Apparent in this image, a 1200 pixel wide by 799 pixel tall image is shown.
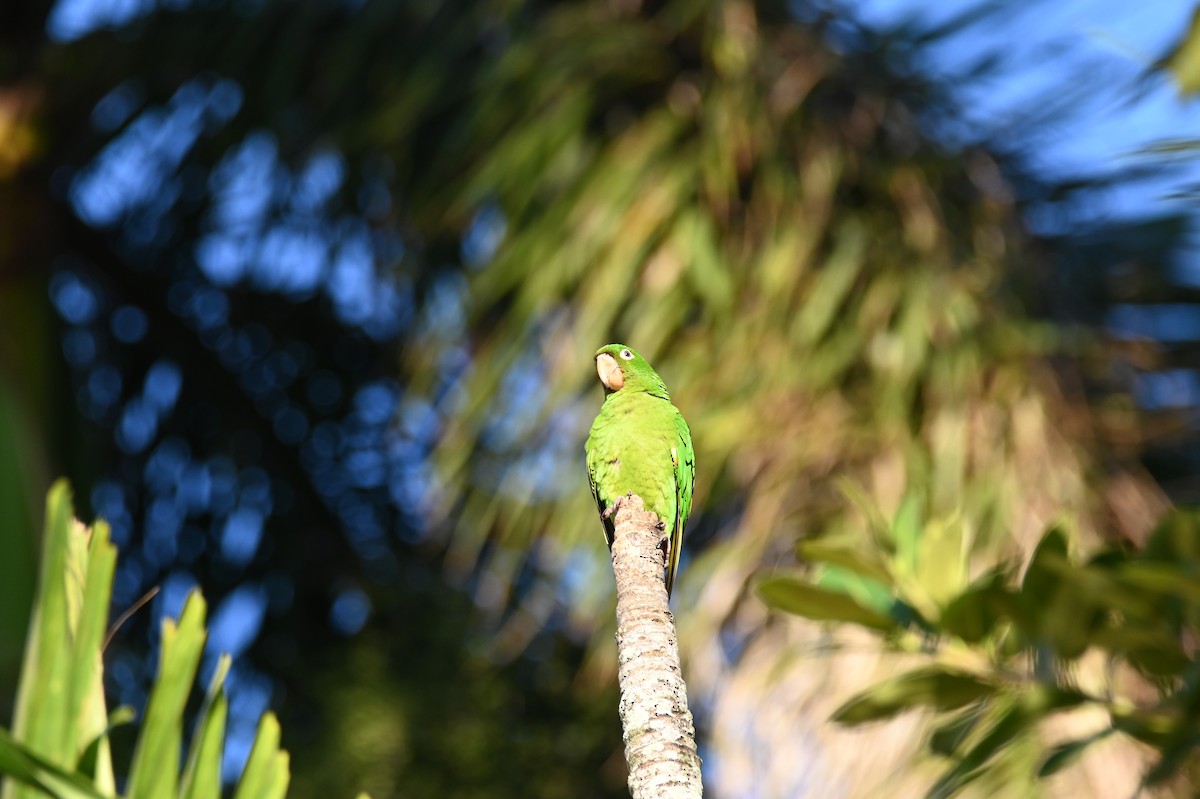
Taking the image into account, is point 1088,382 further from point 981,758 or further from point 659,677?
point 659,677

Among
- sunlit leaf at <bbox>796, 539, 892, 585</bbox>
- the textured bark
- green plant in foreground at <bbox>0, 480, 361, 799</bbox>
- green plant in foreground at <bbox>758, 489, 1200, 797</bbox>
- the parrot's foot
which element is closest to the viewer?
the textured bark

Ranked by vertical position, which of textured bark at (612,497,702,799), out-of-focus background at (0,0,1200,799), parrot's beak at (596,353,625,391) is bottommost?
out-of-focus background at (0,0,1200,799)

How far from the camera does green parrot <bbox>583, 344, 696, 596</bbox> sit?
1.96 meters

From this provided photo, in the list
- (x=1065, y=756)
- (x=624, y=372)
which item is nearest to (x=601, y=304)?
(x=624, y=372)

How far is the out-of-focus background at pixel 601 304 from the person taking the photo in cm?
333

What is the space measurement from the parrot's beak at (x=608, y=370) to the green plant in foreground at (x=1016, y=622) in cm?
44

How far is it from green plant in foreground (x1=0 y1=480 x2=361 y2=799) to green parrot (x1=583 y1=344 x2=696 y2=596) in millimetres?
706

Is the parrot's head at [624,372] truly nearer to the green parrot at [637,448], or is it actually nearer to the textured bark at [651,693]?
the green parrot at [637,448]

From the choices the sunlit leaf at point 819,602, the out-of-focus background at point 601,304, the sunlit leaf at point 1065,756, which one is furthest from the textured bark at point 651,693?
the out-of-focus background at point 601,304

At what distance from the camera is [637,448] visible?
1.98 metres

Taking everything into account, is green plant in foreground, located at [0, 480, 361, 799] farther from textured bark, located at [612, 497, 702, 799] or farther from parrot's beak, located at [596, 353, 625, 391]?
parrot's beak, located at [596, 353, 625, 391]

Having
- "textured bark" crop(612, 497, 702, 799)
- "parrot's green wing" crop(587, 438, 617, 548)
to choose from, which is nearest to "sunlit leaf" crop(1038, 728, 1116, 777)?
"textured bark" crop(612, 497, 702, 799)

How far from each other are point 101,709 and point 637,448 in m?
0.85

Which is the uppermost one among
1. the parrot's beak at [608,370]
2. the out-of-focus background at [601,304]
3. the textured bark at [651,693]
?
the textured bark at [651,693]
